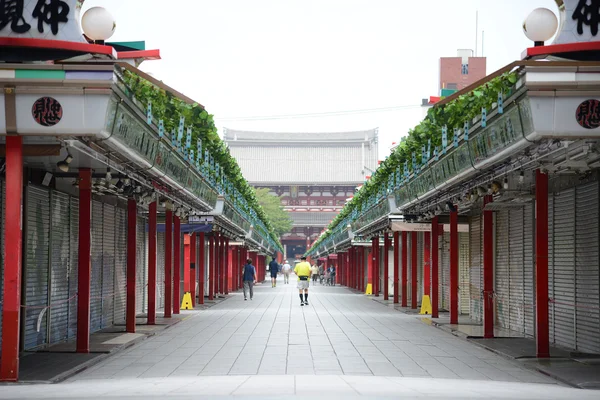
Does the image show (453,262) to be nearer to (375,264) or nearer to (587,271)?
(587,271)

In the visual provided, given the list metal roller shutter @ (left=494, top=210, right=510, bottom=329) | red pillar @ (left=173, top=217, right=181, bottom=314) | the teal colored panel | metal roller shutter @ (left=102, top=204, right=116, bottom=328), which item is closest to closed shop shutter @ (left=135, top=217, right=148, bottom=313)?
red pillar @ (left=173, top=217, right=181, bottom=314)

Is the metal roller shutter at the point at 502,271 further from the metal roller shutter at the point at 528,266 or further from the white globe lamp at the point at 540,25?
the white globe lamp at the point at 540,25

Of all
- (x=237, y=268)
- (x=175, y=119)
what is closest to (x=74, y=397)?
(x=175, y=119)

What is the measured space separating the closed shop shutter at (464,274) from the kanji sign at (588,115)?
637 inches

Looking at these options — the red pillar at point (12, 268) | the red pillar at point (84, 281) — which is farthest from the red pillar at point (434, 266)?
the red pillar at point (12, 268)

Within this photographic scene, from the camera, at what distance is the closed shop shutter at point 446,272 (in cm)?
Answer: 3000

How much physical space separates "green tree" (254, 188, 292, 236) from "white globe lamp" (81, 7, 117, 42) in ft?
293

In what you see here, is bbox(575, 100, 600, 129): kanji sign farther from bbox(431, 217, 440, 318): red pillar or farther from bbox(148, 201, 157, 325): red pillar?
bbox(431, 217, 440, 318): red pillar

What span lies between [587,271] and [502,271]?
7068 mm

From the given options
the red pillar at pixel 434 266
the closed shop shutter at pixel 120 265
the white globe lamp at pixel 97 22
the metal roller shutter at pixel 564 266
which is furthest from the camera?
the red pillar at pixel 434 266

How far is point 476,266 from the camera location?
26.4 meters

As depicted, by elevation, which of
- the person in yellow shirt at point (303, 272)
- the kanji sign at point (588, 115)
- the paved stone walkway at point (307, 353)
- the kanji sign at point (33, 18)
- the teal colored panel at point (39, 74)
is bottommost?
the paved stone walkway at point (307, 353)

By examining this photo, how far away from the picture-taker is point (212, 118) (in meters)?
21.9

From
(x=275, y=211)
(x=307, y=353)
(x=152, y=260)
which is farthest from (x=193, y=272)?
(x=275, y=211)
